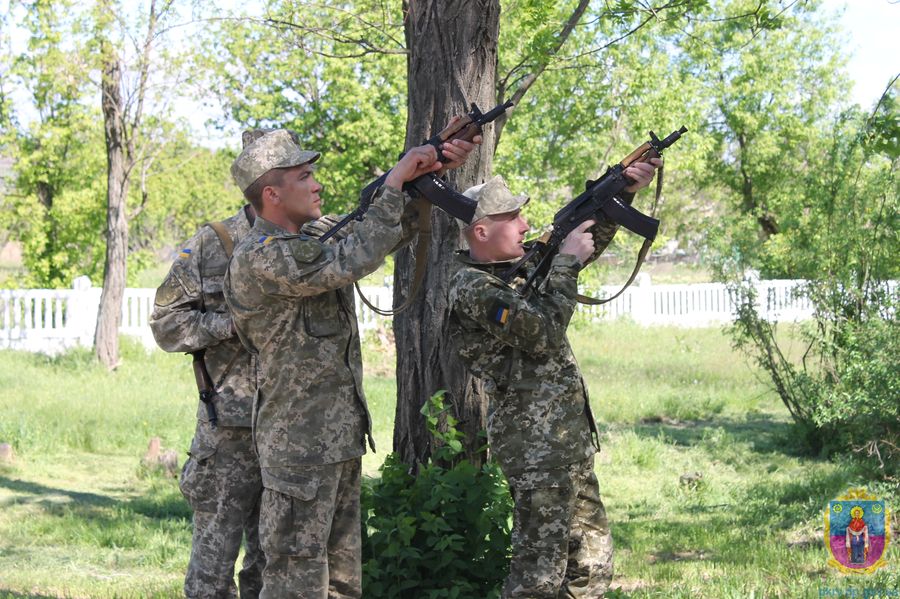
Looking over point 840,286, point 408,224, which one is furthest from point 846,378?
point 408,224

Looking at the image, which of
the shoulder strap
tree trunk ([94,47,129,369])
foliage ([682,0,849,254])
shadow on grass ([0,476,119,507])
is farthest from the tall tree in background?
foliage ([682,0,849,254])

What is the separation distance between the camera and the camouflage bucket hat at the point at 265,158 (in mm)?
3889

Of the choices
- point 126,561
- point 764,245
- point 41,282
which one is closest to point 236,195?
point 41,282

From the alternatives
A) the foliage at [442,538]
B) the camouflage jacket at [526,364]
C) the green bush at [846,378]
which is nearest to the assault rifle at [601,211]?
the camouflage jacket at [526,364]

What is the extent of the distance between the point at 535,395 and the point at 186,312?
163cm

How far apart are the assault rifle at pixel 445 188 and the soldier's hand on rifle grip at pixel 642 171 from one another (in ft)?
2.26

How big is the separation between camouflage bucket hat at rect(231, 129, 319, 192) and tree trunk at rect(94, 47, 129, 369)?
13.1 metres

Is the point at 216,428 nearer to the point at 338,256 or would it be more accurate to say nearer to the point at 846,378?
the point at 338,256

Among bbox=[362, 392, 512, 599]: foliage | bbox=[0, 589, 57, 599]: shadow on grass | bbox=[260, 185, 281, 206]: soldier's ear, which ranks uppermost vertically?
bbox=[260, 185, 281, 206]: soldier's ear

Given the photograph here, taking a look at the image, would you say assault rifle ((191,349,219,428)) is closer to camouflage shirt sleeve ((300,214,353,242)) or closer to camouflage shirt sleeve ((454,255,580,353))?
camouflage shirt sleeve ((300,214,353,242))

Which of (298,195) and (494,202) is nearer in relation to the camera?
(298,195)

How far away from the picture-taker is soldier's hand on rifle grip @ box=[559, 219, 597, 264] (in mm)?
4172

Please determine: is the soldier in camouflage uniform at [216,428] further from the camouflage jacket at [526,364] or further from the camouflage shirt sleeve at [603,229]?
the camouflage shirt sleeve at [603,229]

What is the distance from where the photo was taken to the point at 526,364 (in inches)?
164
